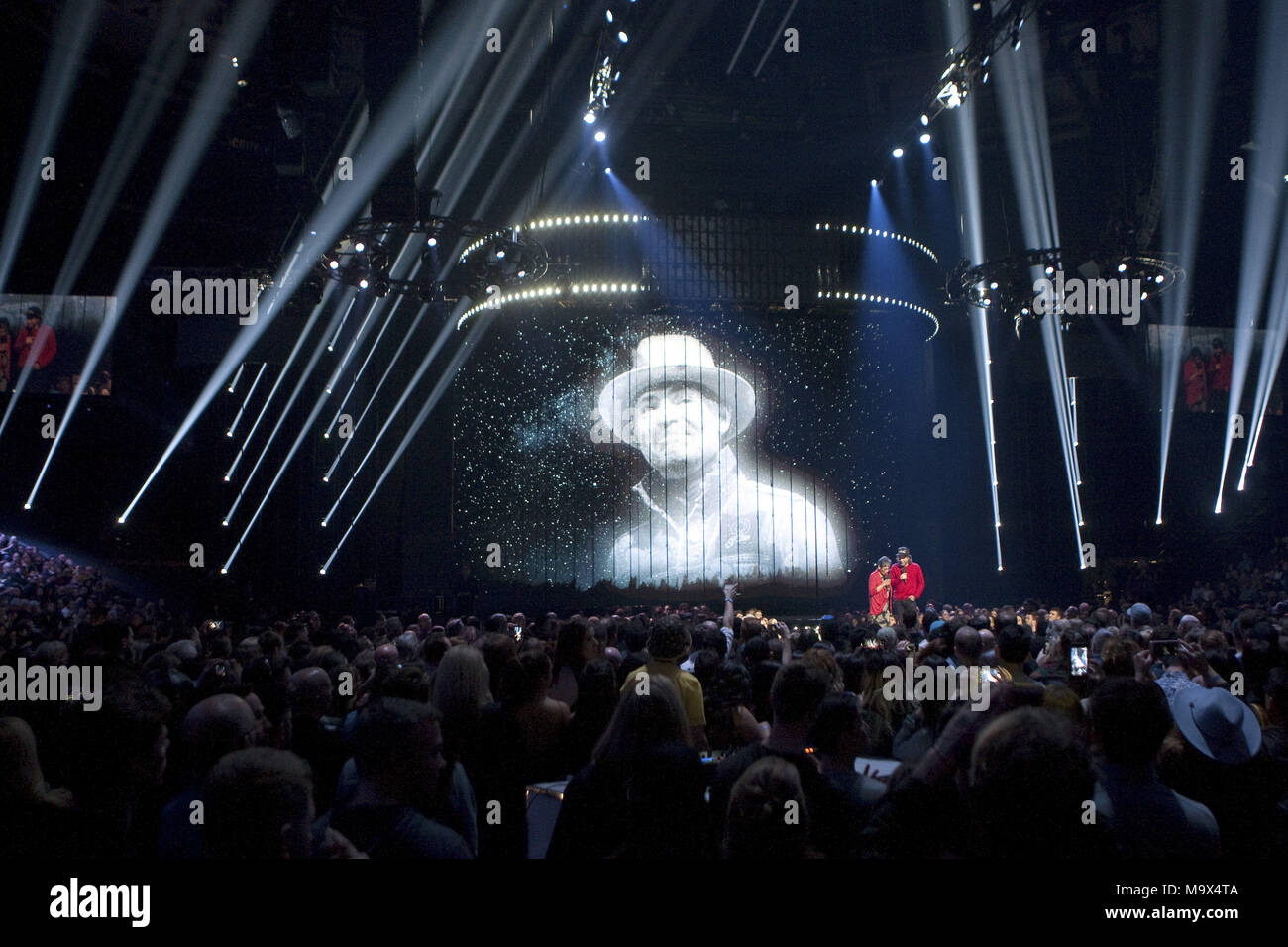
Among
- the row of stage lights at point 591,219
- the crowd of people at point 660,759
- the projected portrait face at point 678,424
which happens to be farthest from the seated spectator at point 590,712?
the row of stage lights at point 591,219

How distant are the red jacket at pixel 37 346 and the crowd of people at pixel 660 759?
439 inches

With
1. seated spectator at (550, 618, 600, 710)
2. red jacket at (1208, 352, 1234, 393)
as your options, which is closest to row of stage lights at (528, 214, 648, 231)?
red jacket at (1208, 352, 1234, 393)

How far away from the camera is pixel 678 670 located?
408 centimetres

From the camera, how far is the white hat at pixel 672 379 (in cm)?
1529

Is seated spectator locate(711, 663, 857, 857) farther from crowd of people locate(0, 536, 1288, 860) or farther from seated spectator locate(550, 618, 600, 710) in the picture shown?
seated spectator locate(550, 618, 600, 710)

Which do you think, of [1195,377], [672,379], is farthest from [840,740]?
[1195,377]

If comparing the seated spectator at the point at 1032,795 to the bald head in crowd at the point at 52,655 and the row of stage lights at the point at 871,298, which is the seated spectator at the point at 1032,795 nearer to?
the bald head in crowd at the point at 52,655

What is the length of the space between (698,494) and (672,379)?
6.34 feet

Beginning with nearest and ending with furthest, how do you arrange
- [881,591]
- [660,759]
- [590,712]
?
[660,759], [590,712], [881,591]

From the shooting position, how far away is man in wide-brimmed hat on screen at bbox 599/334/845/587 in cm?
1512

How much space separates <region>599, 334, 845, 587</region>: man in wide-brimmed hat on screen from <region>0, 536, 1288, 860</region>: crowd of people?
10.3m

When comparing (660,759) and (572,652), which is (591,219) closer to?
(572,652)
